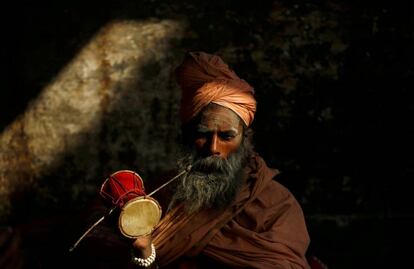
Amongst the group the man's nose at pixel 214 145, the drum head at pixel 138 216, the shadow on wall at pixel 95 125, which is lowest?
the shadow on wall at pixel 95 125

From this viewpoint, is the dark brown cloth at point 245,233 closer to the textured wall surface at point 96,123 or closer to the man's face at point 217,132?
Result: the man's face at point 217,132

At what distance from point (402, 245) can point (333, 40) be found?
6.50 ft

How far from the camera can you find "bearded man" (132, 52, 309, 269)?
271cm

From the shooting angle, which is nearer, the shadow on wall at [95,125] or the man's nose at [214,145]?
the man's nose at [214,145]

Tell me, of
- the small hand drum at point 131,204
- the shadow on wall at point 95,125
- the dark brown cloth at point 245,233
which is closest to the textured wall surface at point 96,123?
the shadow on wall at point 95,125

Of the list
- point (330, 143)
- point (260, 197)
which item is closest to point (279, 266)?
point (260, 197)

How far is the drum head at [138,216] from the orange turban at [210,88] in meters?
0.77

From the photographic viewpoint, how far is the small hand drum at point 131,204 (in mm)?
2182

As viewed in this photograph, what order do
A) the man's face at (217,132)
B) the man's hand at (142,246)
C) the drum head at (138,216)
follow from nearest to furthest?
the drum head at (138,216) < the man's hand at (142,246) < the man's face at (217,132)

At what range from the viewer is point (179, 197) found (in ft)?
9.45

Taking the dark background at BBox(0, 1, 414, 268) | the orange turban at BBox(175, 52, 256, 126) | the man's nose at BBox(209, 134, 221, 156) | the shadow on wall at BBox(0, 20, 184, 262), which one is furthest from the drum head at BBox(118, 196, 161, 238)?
the dark background at BBox(0, 1, 414, 268)

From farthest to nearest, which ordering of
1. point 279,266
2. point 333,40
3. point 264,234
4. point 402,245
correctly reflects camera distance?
point 402,245
point 333,40
point 264,234
point 279,266

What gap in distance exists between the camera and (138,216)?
7.26ft

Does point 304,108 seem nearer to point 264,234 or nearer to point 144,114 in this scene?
point 144,114
